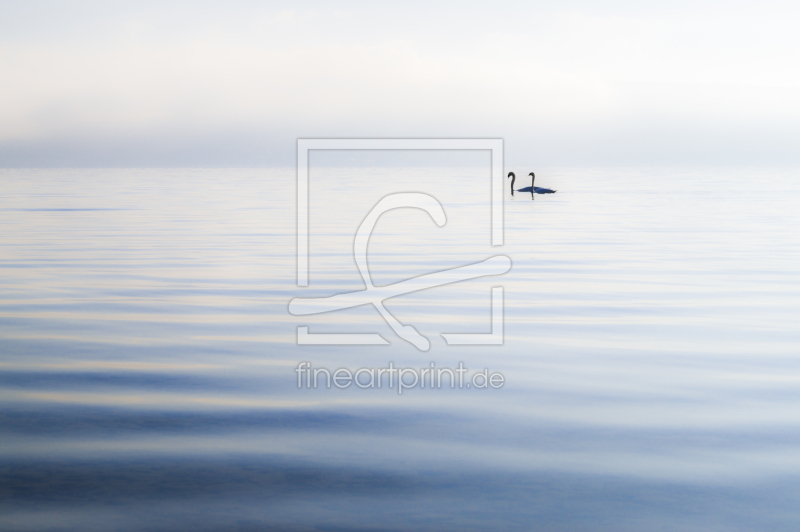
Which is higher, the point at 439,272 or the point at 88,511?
the point at 439,272

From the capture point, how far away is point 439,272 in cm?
1636

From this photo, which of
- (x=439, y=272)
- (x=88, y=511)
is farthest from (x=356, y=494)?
(x=439, y=272)

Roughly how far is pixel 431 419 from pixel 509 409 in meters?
0.75

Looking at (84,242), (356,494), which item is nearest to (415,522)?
(356,494)

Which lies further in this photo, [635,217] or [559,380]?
[635,217]

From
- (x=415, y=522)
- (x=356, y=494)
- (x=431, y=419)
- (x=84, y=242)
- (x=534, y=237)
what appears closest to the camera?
(x=415, y=522)

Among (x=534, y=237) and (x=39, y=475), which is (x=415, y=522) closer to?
(x=39, y=475)

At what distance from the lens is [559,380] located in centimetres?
861

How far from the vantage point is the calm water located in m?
5.54

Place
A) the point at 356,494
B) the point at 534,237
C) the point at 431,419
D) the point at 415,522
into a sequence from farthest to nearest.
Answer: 1. the point at 534,237
2. the point at 431,419
3. the point at 356,494
4. the point at 415,522

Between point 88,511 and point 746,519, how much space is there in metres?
3.95

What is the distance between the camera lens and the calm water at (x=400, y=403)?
18.2 ft

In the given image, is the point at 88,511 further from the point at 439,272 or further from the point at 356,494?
the point at 439,272

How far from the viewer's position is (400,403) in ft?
25.9
